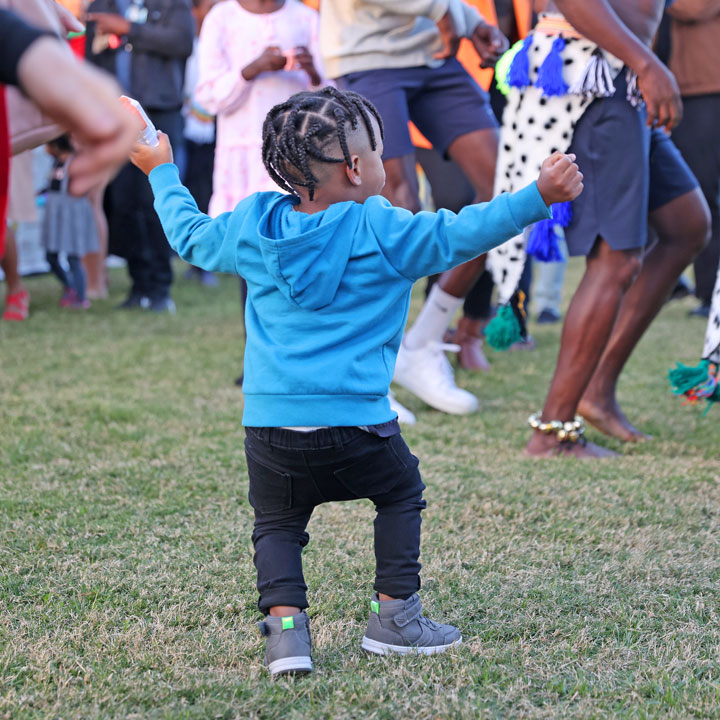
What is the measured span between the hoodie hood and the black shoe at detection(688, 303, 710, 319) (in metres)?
4.74

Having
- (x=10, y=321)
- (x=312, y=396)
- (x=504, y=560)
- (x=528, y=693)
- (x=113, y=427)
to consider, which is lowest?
(x=10, y=321)

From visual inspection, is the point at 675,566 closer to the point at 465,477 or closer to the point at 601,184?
the point at 465,477

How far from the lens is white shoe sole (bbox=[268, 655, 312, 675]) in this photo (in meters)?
1.67

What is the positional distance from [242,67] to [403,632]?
2877mm

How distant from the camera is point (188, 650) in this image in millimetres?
1783

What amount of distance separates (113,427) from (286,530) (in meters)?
1.76

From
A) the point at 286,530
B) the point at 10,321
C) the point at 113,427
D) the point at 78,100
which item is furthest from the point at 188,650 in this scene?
the point at 10,321

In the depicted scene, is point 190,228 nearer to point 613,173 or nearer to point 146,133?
point 146,133

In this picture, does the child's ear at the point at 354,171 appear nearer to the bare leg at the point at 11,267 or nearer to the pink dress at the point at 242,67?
the pink dress at the point at 242,67

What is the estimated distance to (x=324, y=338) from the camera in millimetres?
1740

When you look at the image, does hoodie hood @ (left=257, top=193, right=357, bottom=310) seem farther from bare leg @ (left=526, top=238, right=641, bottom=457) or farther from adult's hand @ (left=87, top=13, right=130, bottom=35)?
adult's hand @ (left=87, top=13, right=130, bottom=35)

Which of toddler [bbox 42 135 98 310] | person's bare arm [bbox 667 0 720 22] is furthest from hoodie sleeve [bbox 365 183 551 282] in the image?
→ toddler [bbox 42 135 98 310]

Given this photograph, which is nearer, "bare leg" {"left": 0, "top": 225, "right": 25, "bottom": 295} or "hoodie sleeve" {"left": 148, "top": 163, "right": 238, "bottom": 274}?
"hoodie sleeve" {"left": 148, "top": 163, "right": 238, "bottom": 274}

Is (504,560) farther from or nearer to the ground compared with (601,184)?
nearer to the ground
